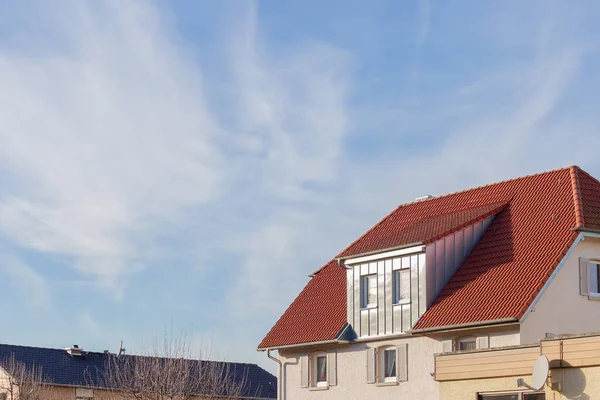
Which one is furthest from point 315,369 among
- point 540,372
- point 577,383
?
point 577,383

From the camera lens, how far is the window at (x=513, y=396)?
76.0 ft

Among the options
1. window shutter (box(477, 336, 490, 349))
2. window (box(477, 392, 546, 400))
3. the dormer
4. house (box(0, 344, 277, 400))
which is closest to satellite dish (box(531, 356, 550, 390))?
window (box(477, 392, 546, 400))

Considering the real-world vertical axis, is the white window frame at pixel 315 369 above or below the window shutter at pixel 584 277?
below

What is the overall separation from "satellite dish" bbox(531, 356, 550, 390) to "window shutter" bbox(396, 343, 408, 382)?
15043 mm

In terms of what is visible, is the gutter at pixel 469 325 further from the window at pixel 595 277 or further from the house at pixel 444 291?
the window at pixel 595 277

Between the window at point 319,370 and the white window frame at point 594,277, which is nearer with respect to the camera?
the white window frame at point 594,277

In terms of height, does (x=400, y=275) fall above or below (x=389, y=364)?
above

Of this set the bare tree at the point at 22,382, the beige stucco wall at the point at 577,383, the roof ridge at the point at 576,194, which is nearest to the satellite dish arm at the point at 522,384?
the beige stucco wall at the point at 577,383

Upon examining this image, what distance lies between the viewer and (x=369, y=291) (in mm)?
39312

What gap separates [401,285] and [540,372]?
52.1 feet

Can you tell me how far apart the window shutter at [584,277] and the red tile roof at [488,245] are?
822mm

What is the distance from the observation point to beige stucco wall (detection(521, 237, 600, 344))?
3291 centimetres

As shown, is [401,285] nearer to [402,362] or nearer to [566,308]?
[402,362]

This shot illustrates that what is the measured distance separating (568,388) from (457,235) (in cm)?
1548
